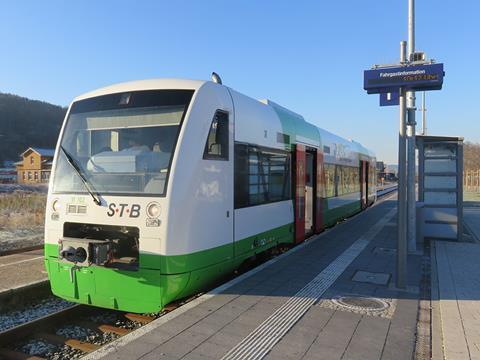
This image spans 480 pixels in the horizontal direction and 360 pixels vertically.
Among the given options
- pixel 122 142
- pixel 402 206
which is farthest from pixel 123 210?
pixel 402 206

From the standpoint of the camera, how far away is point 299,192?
9336mm

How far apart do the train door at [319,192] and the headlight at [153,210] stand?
678 cm

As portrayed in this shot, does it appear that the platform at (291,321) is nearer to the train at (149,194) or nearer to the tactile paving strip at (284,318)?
the tactile paving strip at (284,318)

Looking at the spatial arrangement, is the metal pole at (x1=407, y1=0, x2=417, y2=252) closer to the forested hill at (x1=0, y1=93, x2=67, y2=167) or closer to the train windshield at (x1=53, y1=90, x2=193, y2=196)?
the train windshield at (x1=53, y1=90, x2=193, y2=196)

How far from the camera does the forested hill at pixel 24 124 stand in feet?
273

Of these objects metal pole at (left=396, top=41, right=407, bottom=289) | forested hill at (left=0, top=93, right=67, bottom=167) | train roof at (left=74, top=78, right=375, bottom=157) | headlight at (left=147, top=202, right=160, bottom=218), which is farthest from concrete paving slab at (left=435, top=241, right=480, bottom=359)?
forested hill at (left=0, top=93, right=67, bottom=167)

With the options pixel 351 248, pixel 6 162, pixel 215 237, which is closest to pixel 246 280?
pixel 215 237

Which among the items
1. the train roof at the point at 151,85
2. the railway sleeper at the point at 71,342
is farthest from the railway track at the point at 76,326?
the train roof at the point at 151,85

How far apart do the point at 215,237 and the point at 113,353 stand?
219 centimetres

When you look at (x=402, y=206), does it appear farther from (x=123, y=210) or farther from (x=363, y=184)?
(x=363, y=184)

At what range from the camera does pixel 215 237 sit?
5.74 meters

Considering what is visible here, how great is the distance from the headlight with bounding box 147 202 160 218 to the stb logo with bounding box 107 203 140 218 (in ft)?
0.54

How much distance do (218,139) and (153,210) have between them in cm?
143

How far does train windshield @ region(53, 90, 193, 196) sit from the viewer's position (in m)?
5.30
